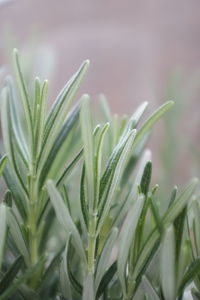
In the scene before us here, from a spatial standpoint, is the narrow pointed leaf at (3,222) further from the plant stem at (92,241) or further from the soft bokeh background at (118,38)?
the soft bokeh background at (118,38)

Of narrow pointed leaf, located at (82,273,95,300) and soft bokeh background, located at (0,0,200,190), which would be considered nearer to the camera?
narrow pointed leaf, located at (82,273,95,300)

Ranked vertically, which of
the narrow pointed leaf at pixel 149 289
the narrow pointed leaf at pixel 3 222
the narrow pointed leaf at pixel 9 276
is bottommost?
the narrow pointed leaf at pixel 149 289

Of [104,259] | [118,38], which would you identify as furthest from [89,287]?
[118,38]

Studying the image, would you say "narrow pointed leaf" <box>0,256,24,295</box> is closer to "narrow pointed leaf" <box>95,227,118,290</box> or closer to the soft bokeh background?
"narrow pointed leaf" <box>95,227,118,290</box>

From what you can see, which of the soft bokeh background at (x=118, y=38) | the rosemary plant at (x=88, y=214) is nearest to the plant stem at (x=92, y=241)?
the rosemary plant at (x=88, y=214)

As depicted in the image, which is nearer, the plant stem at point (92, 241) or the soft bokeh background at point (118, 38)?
A: the plant stem at point (92, 241)

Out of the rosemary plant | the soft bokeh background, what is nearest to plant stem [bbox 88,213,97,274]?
the rosemary plant

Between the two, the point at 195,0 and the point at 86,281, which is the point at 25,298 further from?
the point at 195,0

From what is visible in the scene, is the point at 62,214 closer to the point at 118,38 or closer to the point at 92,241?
the point at 92,241

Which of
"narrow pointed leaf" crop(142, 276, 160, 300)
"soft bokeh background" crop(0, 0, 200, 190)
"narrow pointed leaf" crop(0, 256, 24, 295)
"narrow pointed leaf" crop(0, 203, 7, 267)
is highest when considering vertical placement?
"soft bokeh background" crop(0, 0, 200, 190)
